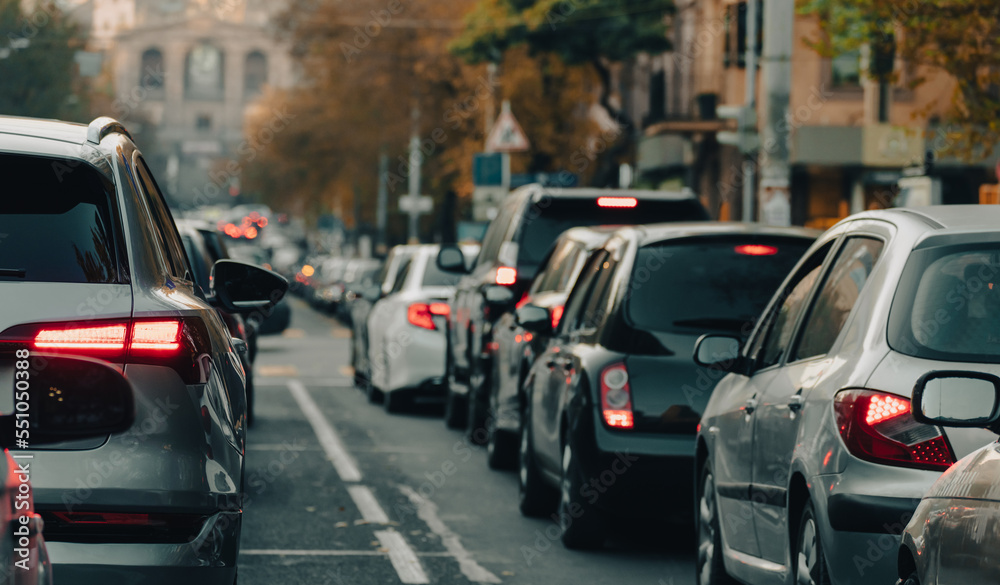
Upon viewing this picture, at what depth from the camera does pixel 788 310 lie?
645cm

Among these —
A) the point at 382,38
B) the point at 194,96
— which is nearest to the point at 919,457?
the point at 382,38

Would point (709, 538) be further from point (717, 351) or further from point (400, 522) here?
point (400, 522)

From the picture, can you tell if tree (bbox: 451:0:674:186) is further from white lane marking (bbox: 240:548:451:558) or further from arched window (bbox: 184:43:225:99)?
arched window (bbox: 184:43:225:99)

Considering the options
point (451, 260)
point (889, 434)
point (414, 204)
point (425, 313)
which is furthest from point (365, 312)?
point (414, 204)

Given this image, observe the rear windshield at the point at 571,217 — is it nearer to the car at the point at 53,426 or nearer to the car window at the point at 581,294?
the car window at the point at 581,294

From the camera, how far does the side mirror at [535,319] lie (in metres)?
10.0

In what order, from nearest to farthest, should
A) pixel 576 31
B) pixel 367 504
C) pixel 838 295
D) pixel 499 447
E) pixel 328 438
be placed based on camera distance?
pixel 838 295
pixel 367 504
pixel 499 447
pixel 328 438
pixel 576 31

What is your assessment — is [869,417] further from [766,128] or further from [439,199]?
[439,199]

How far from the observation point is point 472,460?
1319 cm

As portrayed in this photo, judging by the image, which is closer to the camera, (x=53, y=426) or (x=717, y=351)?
(x=53, y=426)

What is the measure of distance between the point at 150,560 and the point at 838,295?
2420 mm

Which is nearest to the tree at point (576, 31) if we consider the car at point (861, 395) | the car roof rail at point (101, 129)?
the car at point (861, 395)

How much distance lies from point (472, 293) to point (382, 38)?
35.6 m

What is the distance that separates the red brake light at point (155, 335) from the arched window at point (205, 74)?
15476 centimetres
